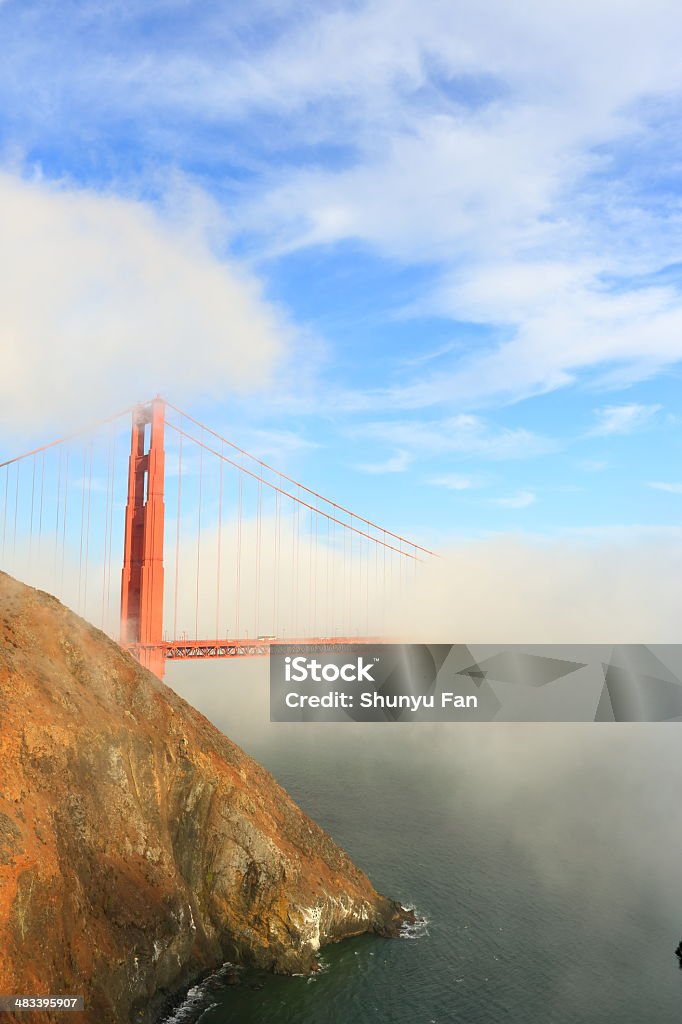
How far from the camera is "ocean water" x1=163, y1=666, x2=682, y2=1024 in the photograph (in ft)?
111

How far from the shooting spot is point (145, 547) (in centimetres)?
7862

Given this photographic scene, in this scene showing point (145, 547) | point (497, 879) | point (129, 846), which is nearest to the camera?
point (129, 846)

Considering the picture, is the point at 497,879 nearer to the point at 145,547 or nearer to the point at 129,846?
the point at 129,846

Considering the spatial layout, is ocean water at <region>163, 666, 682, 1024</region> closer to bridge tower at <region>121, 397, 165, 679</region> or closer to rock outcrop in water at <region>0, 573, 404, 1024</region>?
rock outcrop in water at <region>0, 573, 404, 1024</region>

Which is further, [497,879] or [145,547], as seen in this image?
[145,547]

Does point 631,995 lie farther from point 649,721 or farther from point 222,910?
point 649,721

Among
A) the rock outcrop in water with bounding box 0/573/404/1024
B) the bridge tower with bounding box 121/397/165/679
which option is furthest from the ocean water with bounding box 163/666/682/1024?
the bridge tower with bounding box 121/397/165/679

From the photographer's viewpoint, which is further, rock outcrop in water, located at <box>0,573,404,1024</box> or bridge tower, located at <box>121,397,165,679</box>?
bridge tower, located at <box>121,397,165,679</box>

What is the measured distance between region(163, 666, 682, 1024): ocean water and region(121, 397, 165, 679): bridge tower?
727 inches

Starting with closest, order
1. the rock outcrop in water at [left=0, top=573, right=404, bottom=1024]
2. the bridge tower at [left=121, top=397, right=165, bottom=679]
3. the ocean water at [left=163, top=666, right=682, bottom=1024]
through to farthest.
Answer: the rock outcrop in water at [left=0, top=573, right=404, bottom=1024]
the ocean water at [left=163, top=666, right=682, bottom=1024]
the bridge tower at [left=121, top=397, right=165, bottom=679]

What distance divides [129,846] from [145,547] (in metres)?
49.0

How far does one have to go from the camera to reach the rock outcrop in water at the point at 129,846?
27.8 meters

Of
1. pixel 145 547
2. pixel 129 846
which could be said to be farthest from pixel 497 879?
pixel 145 547

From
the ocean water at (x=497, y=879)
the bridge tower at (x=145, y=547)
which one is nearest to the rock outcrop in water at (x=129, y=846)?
the ocean water at (x=497, y=879)
